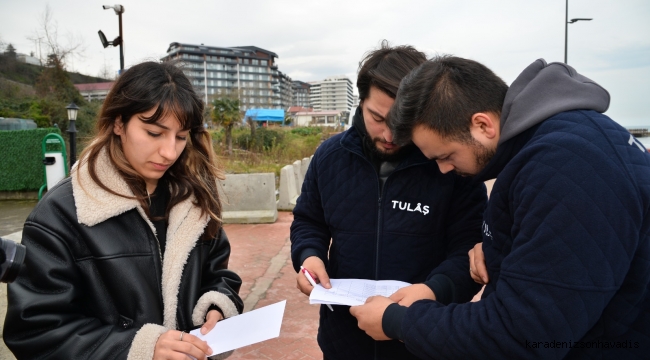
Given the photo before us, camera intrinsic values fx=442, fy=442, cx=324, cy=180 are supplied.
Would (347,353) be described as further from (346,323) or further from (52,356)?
(52,356)

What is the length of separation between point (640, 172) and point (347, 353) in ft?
4.65

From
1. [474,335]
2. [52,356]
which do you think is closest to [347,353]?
[474,335]

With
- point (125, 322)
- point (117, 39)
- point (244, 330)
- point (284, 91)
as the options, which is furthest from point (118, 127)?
point (284, 91)

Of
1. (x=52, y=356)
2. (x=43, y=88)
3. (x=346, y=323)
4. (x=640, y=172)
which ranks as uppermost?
(x=43, y=88)

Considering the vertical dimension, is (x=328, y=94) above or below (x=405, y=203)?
above

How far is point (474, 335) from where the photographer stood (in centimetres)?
118

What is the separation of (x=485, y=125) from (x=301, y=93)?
175 meters

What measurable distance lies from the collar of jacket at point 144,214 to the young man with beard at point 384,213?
511 mm

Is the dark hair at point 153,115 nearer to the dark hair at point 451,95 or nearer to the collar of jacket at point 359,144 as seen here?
the collar of jacket at point 359,144

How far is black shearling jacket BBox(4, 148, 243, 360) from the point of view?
138 centimetres

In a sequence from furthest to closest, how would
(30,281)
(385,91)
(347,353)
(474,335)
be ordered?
(347,353) < (385,91) < (30,281) < (474,335)

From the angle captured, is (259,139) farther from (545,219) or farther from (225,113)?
(545,219)

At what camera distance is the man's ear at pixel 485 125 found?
4.42 ft

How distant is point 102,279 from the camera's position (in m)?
1.56
